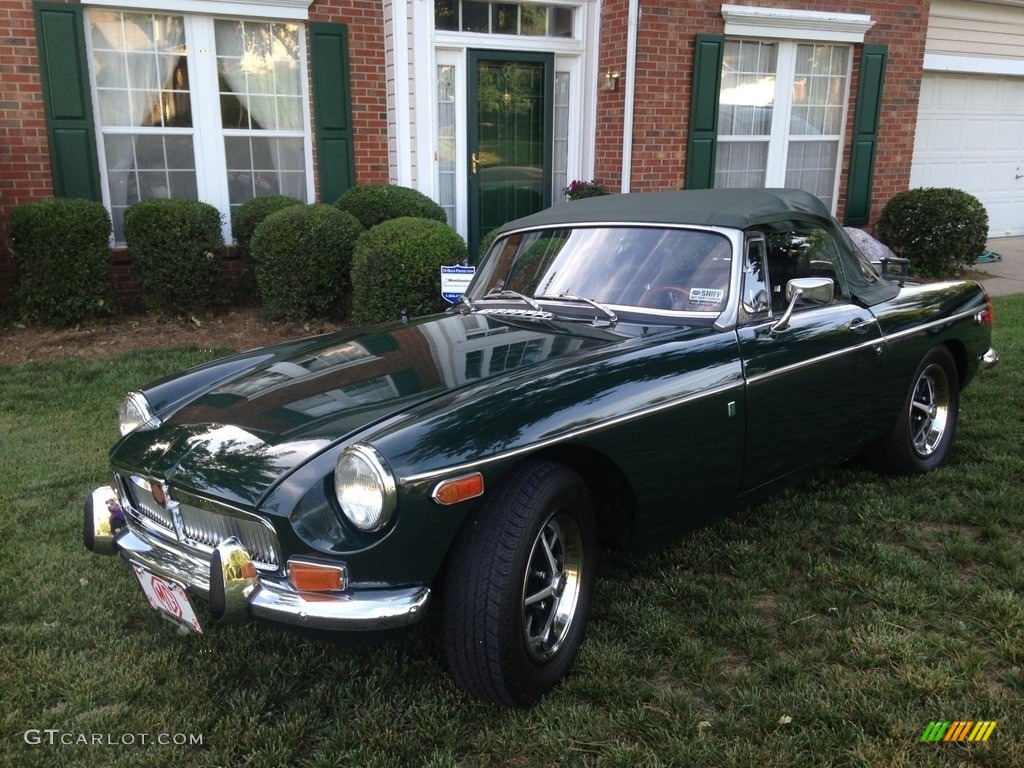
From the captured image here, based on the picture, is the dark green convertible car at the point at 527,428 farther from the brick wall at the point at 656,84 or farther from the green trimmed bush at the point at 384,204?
the brick wall at the point at 656,84

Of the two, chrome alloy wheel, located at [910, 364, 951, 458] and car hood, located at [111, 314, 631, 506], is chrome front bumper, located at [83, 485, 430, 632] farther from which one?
chrome alloy wheel, located at [910, 364, 951, 458]

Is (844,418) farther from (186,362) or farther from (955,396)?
(186,362)

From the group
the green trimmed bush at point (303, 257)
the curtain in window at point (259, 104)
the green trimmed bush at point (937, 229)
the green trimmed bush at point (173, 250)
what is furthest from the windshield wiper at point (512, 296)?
the green trimmed bush at point (937, 229)

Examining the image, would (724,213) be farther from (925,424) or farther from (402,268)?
(402,268)

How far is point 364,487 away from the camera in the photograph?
2.40 metres

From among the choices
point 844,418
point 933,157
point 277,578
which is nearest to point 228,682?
point 277,578

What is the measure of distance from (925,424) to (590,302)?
7.26 feet

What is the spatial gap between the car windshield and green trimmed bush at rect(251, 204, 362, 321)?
12.0ft

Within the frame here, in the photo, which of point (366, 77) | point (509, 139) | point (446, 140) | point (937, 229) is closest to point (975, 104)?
point (937, 229)

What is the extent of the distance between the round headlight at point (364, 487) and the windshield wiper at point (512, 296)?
1.50 metres

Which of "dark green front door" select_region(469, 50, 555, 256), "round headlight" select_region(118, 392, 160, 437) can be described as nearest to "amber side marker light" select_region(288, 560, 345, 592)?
"round headlight" select_region(118, 392, 160, 437)

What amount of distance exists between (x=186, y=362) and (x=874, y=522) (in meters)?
5.06

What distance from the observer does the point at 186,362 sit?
22.1 ft

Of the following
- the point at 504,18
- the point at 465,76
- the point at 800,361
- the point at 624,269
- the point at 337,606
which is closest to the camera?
the point at 337,606
